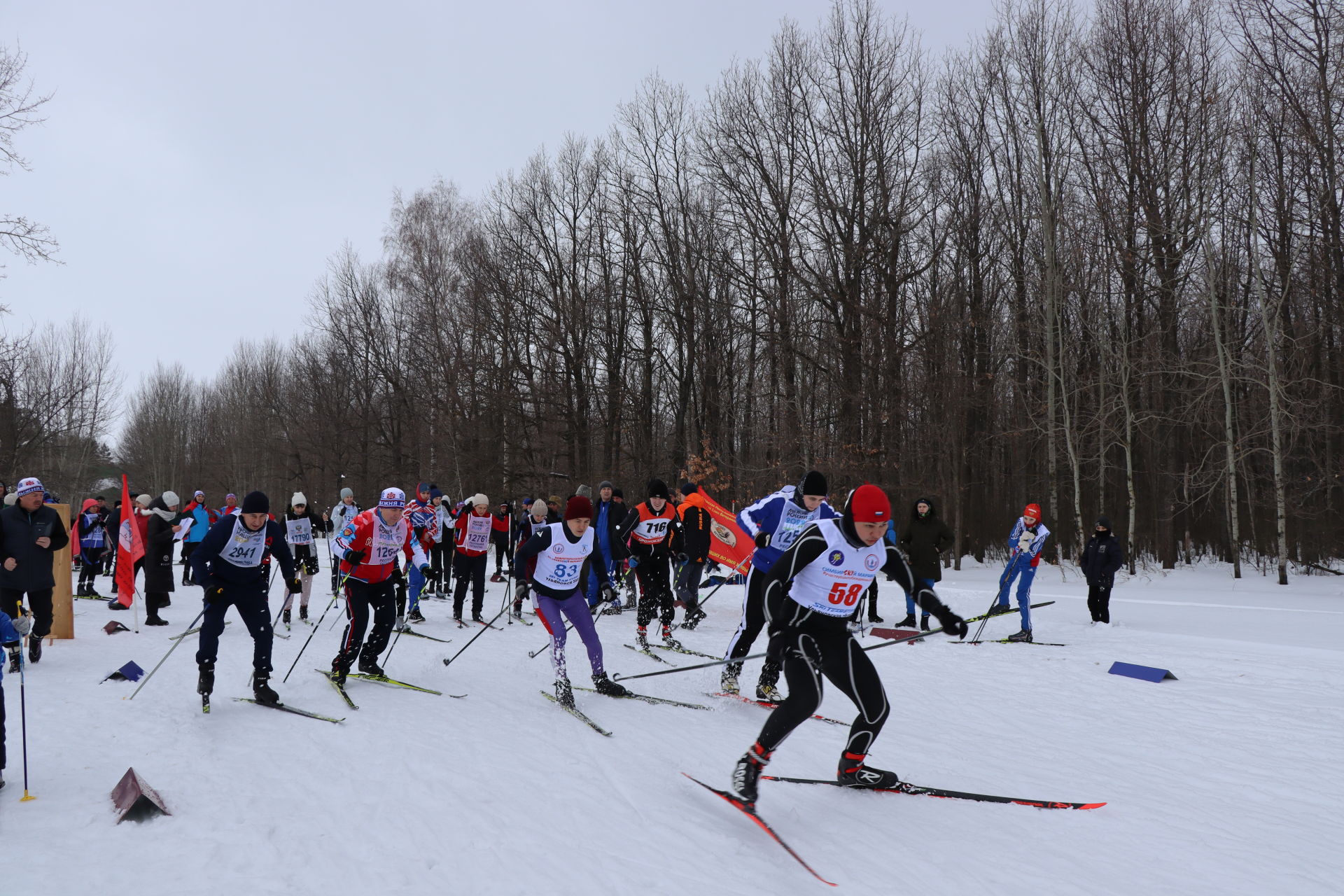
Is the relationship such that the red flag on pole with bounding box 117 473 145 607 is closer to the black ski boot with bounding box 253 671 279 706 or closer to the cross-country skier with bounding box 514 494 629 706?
the black ski boot with bounding box 253 671 279 706

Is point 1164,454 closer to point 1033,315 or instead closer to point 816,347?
point 1033,315

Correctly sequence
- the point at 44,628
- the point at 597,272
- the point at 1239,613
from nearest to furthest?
the point at 44,628 → the point at 1239,613 → the point at 597,272

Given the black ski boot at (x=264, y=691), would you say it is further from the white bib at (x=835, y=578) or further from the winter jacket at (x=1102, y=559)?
the winter jacket at (x=1102, y=559)

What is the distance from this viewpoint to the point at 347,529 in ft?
25.1

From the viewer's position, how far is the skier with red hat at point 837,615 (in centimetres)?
481

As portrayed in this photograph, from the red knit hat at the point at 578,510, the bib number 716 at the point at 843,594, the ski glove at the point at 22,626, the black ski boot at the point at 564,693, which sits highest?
the red knit hat at the point at 578,510

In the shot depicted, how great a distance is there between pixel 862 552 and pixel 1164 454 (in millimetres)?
25847

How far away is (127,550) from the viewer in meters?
11.3

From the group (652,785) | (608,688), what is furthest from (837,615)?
(608,688)

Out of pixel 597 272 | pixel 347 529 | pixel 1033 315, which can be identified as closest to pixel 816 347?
pixel 1033 315

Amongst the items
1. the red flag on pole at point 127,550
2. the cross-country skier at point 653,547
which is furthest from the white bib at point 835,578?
the red flag on pole at point 127,550

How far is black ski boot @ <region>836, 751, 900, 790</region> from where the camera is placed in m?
4.99

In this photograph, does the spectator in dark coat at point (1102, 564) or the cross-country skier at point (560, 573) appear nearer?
the cross-country skier at point (560, 573)

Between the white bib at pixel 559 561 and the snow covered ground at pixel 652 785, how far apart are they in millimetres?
1108
